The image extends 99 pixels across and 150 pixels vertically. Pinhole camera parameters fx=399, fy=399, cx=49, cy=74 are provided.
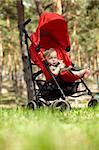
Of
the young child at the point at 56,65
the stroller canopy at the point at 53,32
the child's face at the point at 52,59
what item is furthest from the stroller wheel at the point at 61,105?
the stroller canopy at the point at 53,32

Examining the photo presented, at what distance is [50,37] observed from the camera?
8.75m

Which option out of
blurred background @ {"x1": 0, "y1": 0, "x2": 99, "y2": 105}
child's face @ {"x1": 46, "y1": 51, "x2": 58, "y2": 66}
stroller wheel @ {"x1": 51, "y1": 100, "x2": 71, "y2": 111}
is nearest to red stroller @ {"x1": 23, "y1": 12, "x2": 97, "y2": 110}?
stroller wheel @ {"x1": 51, "y1": 100, "x2": 71, "y2": 111}

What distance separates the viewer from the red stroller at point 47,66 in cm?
768

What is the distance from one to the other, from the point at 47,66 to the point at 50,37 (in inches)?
51.4

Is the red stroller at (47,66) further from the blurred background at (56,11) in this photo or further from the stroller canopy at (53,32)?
the blurred background at (56,11)

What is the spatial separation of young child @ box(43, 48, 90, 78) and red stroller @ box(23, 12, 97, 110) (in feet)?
0.29

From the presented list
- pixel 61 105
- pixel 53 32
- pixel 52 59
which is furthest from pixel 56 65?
pixel 53 32

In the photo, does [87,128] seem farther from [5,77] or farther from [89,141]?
[5,77]

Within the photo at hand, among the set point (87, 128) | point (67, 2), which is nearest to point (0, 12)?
point (67, 2)

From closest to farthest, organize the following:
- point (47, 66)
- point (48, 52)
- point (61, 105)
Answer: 1. point (61, 105)
2. point (47, 66)
3. point (48, 52)

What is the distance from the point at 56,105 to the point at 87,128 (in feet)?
14.2

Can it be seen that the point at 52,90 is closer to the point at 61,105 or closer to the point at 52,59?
the point at 52,59

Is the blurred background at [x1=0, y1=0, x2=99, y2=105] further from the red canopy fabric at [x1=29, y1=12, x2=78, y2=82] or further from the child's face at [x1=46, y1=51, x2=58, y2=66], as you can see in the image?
the child's face at [x1=46, y1=51, x2=58, y2=66]

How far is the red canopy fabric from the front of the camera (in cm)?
808
